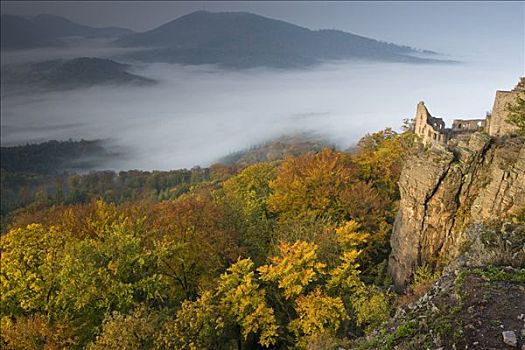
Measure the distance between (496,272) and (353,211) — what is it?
24.0 m

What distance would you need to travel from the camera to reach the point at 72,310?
30.2m

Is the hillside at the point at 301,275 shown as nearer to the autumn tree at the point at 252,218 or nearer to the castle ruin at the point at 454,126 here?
the autumn tree at the point at 252,218

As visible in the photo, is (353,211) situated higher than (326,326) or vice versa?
(353,211)

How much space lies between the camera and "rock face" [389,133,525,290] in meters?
28.9

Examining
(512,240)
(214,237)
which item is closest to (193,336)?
(214,237)

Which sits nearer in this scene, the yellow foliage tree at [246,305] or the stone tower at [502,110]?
the yellow foliage tree at [246,305]

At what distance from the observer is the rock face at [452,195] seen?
28.9 m

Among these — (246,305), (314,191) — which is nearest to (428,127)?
Answer: (314,191)

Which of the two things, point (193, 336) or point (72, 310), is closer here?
point (193, 336)

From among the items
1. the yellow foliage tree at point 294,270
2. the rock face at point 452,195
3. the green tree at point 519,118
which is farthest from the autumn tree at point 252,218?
the green tree at point 519,118

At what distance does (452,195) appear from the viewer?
32.4 metres

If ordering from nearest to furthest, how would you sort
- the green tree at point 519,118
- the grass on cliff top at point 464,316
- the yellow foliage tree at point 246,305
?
the grass on cliff top at point 464,316
the yellow foliage tree at point 246,305
the green tree at point 519,118

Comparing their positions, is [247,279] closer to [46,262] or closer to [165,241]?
[165,241]

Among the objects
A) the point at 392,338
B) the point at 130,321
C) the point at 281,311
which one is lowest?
the point at 281,311
